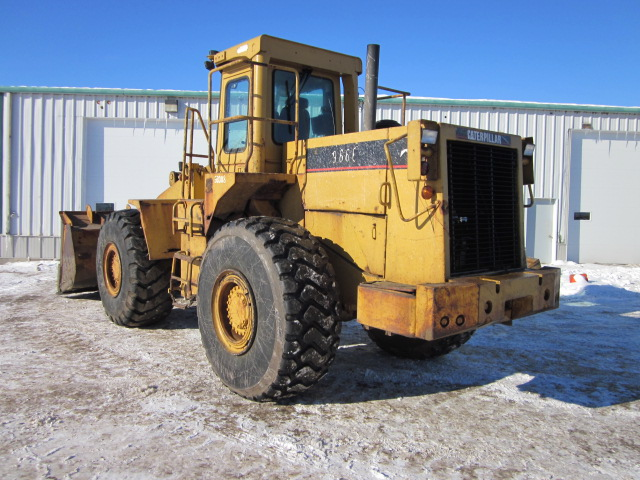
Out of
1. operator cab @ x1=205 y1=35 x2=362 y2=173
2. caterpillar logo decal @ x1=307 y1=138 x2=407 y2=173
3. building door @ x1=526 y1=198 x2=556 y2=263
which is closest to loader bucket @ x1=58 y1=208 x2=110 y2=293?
operator cab @ x1=205 y1=35 x2=362 y2=173

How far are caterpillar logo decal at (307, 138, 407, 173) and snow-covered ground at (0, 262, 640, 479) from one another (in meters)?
1.87

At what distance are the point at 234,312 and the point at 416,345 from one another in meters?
1.96

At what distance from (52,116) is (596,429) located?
1392cm

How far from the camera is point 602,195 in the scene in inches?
611

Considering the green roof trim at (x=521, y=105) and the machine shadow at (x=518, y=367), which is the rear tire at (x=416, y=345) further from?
the green roof trim at (x=521, y=105)

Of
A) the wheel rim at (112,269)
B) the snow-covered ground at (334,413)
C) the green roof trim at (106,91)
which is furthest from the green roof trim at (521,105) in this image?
the wheel rim at (112,269)

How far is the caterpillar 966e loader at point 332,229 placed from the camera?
4082 millimetres

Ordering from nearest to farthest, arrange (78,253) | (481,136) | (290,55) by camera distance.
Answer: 1. (481,136)
2. (290,55)
3. (78,253)

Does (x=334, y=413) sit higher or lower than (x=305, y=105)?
lower

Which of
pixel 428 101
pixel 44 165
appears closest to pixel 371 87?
pixel 428 101

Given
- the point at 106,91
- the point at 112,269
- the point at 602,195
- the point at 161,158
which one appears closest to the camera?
the point at 112,269

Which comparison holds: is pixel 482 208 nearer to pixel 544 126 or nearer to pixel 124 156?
pixel 124 156

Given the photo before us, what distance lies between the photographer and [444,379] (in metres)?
5.23

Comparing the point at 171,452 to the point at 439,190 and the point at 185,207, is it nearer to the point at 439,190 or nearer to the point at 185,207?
the point at 439,190
